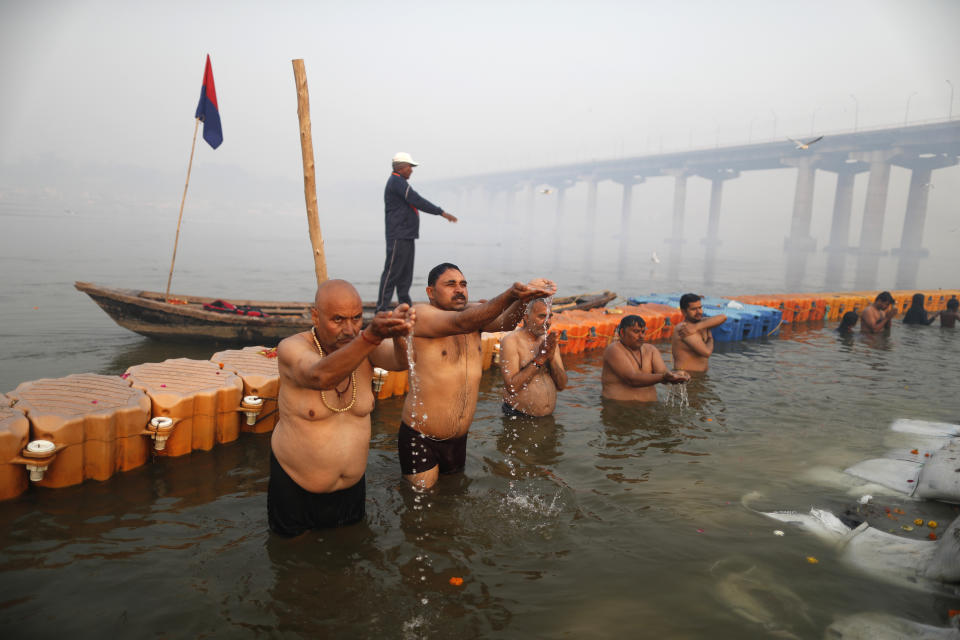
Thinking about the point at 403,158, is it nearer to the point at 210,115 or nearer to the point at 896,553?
the point at 210,115


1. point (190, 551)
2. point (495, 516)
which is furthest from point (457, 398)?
point (190, 551)

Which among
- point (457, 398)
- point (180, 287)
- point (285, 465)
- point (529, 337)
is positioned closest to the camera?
point (285, 465)

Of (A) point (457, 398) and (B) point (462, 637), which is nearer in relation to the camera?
(B) point (462, 637)

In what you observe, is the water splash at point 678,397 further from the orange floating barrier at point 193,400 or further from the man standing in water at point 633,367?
the orange floating barrier at point 193,400

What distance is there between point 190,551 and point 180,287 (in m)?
22.0

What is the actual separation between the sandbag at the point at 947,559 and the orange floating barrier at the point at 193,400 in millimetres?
6328

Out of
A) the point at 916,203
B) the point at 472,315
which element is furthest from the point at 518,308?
the point at 916,203

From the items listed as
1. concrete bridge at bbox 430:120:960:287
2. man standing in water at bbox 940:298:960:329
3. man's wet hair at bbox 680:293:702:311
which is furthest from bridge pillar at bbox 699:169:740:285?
man's wet hair at bbox 680:293:702:311

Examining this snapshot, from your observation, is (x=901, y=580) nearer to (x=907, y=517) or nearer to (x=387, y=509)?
(x=907, y=517)

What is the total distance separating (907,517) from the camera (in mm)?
5082

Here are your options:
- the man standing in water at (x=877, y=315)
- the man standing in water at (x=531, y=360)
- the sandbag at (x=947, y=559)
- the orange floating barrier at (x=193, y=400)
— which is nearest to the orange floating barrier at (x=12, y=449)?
the orange floating barrier at (x=193, y=400)

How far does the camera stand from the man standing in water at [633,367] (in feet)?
24.2

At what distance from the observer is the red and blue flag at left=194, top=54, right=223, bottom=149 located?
10.5 metres

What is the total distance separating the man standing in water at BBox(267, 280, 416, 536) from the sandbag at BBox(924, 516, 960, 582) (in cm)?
395
